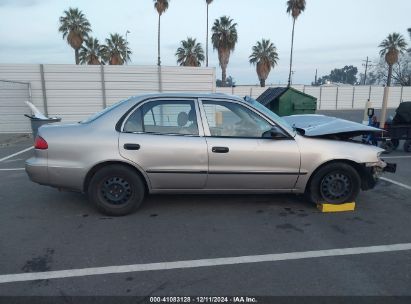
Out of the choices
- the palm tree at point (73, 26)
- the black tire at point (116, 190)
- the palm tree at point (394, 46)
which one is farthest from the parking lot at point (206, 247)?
the palm tree at point (394, 46)

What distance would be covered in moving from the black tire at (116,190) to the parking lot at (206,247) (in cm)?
15

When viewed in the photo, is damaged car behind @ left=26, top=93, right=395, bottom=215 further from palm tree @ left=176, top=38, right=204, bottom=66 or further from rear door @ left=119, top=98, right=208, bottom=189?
palm tree @ left=176, top=38, right=204, bottom=66

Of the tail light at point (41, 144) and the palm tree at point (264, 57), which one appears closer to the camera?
the tail light at point (41, 144)

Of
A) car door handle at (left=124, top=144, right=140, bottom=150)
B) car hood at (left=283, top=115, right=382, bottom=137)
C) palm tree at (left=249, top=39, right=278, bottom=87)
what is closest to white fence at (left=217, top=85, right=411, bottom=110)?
palm tree at (left=249, top=39, right=278, bottom=87)

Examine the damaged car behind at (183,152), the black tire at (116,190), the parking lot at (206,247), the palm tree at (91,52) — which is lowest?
the parking lot at (206,247)

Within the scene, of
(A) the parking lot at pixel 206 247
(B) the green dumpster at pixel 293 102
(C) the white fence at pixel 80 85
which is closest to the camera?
(A) the parking lot at pixel 206 247

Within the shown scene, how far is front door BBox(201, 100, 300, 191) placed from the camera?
13.9 feet

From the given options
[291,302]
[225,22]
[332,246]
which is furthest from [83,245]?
[225,22]

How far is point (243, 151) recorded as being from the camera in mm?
4242

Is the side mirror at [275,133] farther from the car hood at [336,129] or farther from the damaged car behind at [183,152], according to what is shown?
the car hood at [336,129]

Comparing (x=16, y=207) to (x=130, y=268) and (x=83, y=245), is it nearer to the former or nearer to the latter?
(x=83, y=245)

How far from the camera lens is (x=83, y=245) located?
11.6 ft

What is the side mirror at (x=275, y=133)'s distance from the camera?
4.28m

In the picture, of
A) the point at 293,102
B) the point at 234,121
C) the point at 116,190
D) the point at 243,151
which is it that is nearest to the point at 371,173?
the point at 243,151
